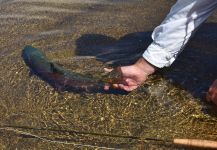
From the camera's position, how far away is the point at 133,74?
3.25 metres

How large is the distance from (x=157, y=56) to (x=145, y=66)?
0.52 feet

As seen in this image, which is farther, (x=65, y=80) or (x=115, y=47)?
(x=115, y=47)

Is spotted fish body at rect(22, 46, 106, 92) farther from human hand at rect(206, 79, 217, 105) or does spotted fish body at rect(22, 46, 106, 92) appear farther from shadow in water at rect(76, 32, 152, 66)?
human hand at rect(206, 79, 217, 105)

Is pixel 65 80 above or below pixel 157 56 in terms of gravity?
below

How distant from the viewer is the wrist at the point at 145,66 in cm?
325

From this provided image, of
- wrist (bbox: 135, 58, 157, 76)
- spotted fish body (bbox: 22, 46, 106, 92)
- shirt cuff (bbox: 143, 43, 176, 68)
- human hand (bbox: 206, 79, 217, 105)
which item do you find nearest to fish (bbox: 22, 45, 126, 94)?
spotted fish body (bbox: 22, 46, 106, 92)

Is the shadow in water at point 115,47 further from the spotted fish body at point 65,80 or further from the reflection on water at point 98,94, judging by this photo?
the spotted fish body at point 65,80

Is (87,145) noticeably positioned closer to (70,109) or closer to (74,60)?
(70,109)

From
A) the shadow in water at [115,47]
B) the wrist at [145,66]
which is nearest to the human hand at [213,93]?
the wrist at [145,66]

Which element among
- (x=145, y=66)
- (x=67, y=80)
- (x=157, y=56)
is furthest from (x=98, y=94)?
(x=157, y=56)

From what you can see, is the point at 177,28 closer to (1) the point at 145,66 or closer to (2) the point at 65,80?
(1) the point at 145,66

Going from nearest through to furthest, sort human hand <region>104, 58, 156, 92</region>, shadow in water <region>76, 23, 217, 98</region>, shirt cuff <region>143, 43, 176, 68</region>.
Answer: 1. shirt cuff <region>143, 43, 176, 68</region>
2. human hand <region>104, 58, 156, 92</region>
3. shadow in water <region>76, 23, 217, 98</region>

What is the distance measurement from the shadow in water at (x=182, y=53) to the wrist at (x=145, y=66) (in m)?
0.25

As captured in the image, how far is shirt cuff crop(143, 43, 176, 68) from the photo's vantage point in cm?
314
